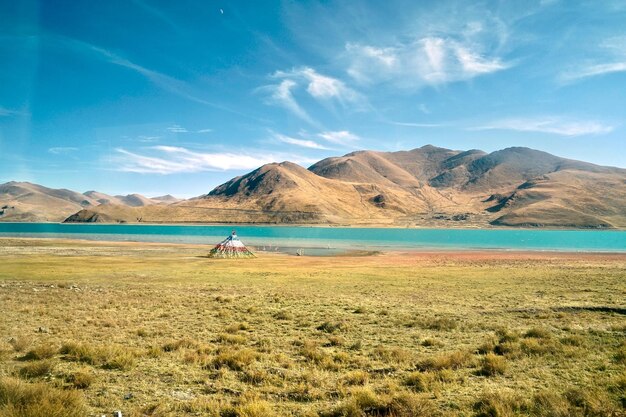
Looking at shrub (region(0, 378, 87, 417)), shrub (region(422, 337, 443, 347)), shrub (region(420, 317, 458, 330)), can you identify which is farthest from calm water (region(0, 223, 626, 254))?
shrub (region(0, 378, 87, 417))

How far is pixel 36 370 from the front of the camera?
1016 centimetres

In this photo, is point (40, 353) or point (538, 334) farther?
point (538, 334)

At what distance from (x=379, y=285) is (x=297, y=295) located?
343 inches

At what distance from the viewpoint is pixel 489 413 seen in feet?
26.6

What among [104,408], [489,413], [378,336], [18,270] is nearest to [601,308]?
[378,336]

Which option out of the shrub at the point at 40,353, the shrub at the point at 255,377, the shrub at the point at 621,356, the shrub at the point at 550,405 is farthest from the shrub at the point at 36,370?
the shrub at the point at 621,356

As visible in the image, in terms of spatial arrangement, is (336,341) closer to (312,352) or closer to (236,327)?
(312,352)

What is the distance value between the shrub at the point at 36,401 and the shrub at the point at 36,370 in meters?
1.84

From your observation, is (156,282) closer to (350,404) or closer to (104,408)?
(104,408)

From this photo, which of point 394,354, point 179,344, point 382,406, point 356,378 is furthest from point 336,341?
point 382,406

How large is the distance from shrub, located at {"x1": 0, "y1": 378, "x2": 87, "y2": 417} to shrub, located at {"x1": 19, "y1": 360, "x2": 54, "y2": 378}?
1.84m

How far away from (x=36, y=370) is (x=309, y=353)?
7593mm

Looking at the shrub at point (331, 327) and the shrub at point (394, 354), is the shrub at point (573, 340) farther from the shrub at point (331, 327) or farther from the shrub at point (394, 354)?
the shrub at point (331, 327)

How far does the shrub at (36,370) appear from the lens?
10.1m
